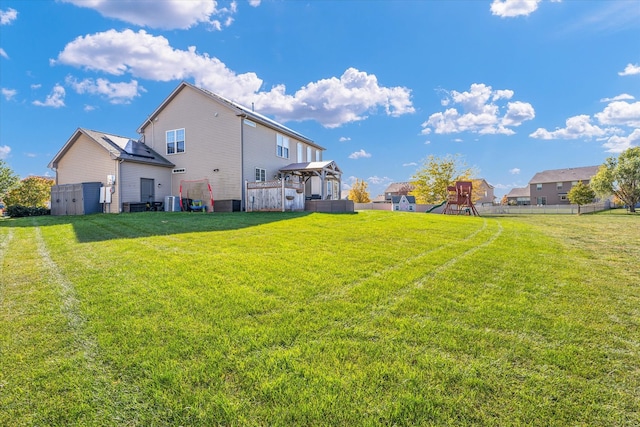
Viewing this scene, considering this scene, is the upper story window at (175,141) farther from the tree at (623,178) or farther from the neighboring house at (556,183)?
the neighboring house at (556,183)

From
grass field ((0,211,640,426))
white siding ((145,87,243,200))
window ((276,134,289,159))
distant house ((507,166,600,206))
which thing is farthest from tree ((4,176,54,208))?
distant house ((507,166,600,206))

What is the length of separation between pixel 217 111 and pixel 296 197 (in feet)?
23.7

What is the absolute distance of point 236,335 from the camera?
9.80ft

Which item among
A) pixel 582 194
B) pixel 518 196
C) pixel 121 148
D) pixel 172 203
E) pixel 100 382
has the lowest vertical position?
pixel 100 382

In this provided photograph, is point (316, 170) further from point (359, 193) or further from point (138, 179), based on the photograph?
A: point (359, 193)

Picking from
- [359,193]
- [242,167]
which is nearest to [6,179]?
[242,167]

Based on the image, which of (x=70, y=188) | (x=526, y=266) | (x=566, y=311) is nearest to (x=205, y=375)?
(x=566, y=311)

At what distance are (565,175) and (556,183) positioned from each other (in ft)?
5.67

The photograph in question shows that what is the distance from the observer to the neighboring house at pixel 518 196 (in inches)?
2460

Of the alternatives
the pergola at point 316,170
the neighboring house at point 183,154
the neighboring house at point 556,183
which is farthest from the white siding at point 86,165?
the neighboring house at point 556,183

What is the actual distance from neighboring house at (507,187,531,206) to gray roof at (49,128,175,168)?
66.1 metres

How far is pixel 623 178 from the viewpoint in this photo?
28812mm

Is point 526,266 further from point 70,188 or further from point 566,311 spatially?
point 70,188

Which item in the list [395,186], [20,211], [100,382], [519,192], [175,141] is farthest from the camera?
[395,186]
